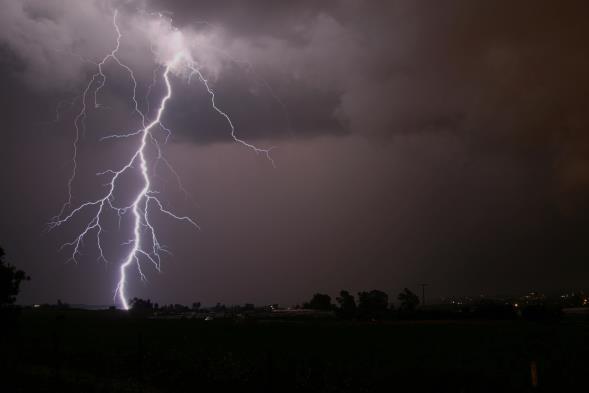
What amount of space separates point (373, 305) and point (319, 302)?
3731 centimetres

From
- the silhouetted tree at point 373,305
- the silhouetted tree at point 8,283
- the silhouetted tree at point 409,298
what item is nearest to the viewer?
the silhouetted tree at point 8,283

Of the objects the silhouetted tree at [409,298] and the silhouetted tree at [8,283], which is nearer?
the silhouetted tree at [8,283]

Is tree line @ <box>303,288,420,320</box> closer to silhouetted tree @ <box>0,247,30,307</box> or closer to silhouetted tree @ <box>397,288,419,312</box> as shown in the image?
silhouetted tree @ <box>397,288,419,312</box>

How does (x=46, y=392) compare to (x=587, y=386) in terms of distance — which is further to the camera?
(x=587, y=386)

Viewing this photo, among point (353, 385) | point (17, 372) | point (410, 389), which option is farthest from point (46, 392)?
point (410, 389)

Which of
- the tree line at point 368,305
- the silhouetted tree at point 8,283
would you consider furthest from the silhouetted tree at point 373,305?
the silhouetted tree at point 8,283

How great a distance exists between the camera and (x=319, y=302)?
4761 inches

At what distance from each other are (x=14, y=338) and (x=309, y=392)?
15.6 m

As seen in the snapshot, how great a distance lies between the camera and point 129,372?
14.7 metres

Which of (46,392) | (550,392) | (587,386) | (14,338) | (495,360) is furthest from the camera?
(14,338)

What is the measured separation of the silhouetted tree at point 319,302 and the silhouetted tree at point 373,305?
1677 centimetres

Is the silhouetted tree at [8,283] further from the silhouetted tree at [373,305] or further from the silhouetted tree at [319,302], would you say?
the silhouetted tree at [319,302]

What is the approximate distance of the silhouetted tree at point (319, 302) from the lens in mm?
118750

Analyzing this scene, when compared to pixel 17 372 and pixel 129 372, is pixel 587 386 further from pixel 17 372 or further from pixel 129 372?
pixel 17 372
